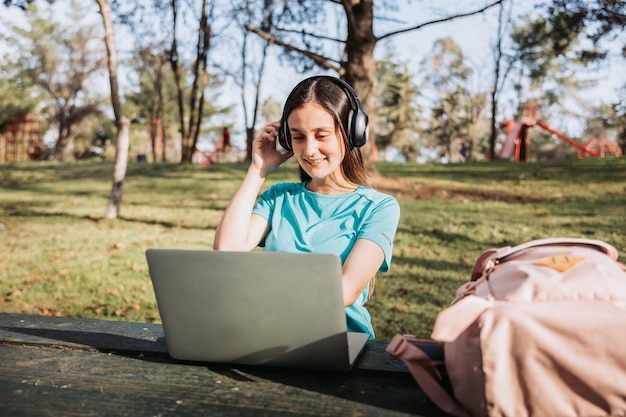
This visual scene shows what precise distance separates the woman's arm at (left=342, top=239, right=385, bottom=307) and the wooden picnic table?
6.3 inches

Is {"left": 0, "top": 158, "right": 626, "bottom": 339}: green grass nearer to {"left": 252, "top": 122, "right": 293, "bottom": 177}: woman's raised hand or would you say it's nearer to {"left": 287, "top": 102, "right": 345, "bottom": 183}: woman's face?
{"left": 252, "top": 122, "right": 293, "bottom": 177}: woman's raised hand

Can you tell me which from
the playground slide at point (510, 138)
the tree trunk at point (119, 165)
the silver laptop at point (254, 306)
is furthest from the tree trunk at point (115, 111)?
the playground slide at point (510, 138)

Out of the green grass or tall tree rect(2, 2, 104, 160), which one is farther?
tall tree rect(2, 2, 104, 160)

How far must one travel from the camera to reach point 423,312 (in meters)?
5.07

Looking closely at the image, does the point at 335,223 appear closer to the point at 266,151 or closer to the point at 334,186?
the point at 334,186

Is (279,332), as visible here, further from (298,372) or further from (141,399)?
(141,399)

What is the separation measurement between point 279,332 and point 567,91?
4558 centimetres

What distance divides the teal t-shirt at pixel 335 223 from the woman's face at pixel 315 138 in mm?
161

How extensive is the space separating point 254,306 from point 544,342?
59 centimetres

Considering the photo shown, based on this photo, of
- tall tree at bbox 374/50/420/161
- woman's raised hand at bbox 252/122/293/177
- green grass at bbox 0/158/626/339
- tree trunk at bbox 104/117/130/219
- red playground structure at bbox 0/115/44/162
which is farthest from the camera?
tall tree at bbox 374/50/420/161

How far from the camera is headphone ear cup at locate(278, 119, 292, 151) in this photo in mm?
2080

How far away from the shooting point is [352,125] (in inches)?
80.1

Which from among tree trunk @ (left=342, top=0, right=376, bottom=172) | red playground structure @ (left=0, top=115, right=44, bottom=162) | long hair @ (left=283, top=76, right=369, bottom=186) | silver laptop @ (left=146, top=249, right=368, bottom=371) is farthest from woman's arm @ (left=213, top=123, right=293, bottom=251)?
red playground structure @ (left=0, top=115, right=44, bottom=162)

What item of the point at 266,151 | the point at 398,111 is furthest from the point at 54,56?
the point at 266,151
